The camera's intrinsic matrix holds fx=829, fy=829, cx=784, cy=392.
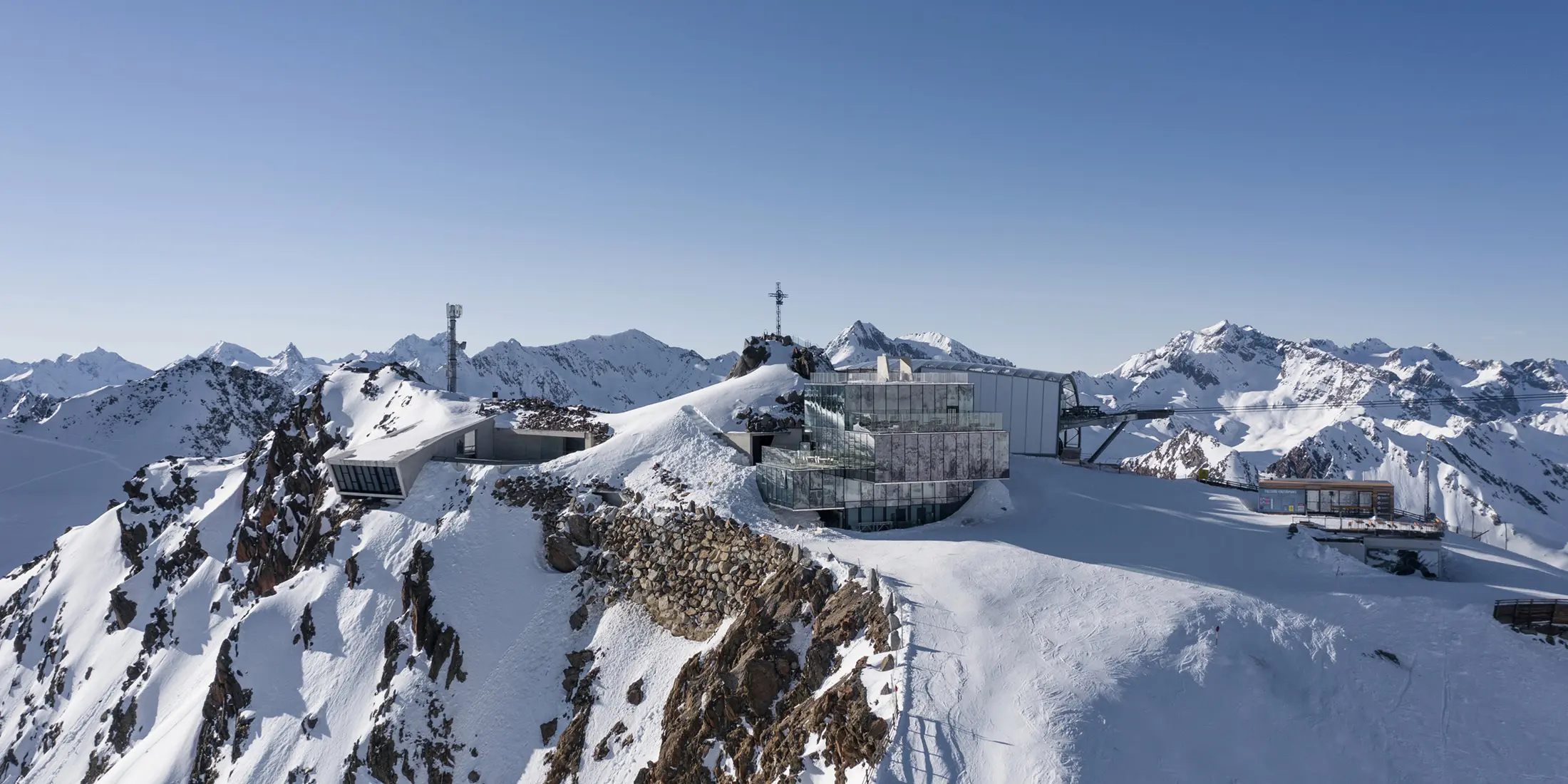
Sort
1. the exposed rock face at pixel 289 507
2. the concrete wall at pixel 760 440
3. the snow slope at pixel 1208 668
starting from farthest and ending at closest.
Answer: the exposed rock face at pixel 289 507 < the concrete wall at pixel 760 440 < the snow slope at pixel 1208 668

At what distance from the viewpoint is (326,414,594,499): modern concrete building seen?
53438 millimetres

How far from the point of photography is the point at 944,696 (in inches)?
997

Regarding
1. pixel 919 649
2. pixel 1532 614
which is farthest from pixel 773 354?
pixel 1532 614

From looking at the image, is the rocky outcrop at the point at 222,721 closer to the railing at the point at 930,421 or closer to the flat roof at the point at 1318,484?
the railing at the point at 930,421

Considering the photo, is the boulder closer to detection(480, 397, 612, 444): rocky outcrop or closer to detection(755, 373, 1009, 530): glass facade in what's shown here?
detection(480, 397, 612, 444): rocky outcrop

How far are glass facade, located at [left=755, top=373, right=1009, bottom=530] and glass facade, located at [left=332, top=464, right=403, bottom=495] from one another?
81.6ft

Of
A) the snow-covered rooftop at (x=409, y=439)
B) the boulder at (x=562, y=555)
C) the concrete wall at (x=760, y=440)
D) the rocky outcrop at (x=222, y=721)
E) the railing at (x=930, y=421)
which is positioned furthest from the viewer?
the snow-covered rooftop at (x=409, y=439)

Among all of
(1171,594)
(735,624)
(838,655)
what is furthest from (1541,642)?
(735,624)

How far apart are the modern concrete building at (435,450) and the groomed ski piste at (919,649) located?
1.62 m

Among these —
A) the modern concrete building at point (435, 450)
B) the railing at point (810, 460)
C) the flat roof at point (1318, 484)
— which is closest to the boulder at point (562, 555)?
the modern concrete building at point (435, 450)

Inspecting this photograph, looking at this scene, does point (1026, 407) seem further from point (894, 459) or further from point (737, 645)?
point (737, 645)

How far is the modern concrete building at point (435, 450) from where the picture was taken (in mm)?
53438

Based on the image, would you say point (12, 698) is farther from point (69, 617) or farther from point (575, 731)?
point (575, 731)

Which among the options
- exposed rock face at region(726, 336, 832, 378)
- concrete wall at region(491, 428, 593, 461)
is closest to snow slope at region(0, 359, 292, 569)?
concrete wall at region(491, 428, 593, 461)
